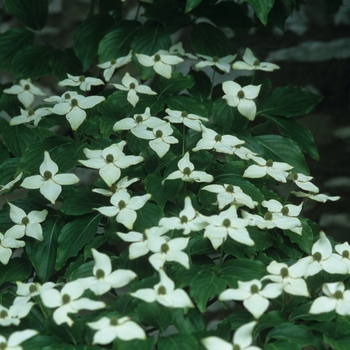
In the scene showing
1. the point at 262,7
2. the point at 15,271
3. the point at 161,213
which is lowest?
the point at 15,271

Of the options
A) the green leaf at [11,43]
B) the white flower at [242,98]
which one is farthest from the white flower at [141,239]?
the green leaf at [11,43]

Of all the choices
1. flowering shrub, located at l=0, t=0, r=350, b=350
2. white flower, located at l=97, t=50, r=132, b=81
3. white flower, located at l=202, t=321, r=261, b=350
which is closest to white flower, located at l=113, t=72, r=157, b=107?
flowering shrub, located at l=0, t=0, r=350, b=350

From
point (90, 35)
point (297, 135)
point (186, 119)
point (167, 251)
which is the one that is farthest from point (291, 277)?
point (90, 35)

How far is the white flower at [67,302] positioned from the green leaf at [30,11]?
914 mm

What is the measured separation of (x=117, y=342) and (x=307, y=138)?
0.66 metres

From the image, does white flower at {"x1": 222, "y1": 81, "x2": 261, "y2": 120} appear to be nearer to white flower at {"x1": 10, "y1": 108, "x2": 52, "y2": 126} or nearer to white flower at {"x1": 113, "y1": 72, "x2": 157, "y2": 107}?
white flower at {"x1": 113, "y1": 72, "x2": 157, "y2": 107}

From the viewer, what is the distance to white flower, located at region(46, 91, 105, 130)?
1104 mm

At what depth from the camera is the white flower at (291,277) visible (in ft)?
2.72

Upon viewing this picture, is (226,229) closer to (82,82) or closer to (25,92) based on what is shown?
(82,82)

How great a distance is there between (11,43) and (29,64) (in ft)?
0.34

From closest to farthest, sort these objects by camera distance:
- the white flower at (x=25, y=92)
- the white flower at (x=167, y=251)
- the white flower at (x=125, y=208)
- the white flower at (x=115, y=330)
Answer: the white flower at (x=115, y=330)
the white flower at (x=167, y=251)
the white flower at (x=125, y=208)
the white flower at (x=25, y=92)

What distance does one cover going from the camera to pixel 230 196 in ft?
3.18

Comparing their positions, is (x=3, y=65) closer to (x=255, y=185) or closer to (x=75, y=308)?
(x=255, y=185)

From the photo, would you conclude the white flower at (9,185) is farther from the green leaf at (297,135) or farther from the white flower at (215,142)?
the green leaf at (297,135)
